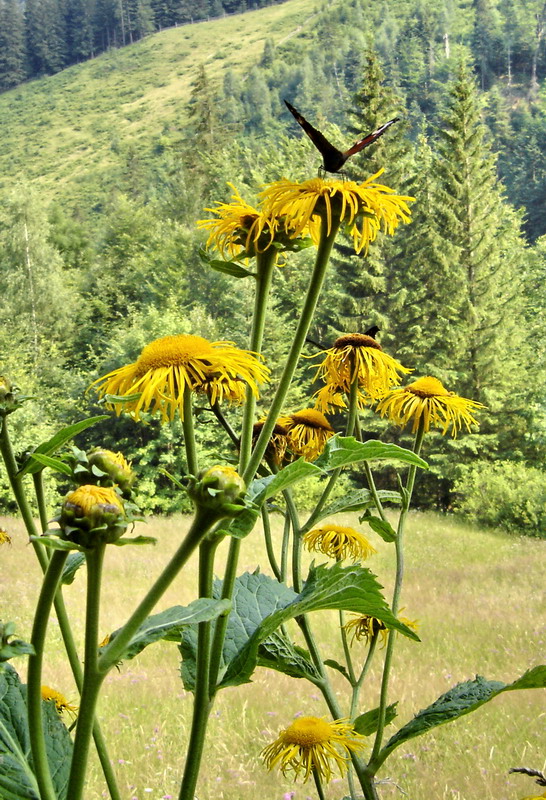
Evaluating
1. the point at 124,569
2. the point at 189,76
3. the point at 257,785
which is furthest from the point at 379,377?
the point at 189,76

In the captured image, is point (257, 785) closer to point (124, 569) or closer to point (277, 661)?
point (277, 661)

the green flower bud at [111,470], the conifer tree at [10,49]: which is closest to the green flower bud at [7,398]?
the green flower bud at [111,470]

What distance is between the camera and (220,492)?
507mm

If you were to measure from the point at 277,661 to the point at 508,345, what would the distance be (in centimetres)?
1708

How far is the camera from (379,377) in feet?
3.85

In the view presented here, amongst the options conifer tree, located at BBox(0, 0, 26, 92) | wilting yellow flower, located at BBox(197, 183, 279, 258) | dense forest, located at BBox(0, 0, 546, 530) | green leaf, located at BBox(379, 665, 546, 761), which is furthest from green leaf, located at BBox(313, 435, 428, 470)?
conifer tree, located at BBox(0, 0, 26, 92)

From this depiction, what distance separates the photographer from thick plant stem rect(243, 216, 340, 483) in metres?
0.62

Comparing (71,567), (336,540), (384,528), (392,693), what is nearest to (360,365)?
(384,528)

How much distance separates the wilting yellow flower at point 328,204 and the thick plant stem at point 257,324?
4 cm

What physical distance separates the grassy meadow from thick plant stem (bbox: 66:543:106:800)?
1.01 meters

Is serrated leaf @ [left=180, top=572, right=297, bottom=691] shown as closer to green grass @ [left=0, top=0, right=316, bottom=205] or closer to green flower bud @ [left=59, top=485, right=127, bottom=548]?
green flower bud @ [left=59, top=485, right=127, bottom=548]

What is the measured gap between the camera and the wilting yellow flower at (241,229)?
0.75 metres

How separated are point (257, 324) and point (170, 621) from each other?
32 cm

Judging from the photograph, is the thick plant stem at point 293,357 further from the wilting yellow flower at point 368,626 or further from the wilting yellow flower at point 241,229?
the wilting yellow flower at point 368,626
